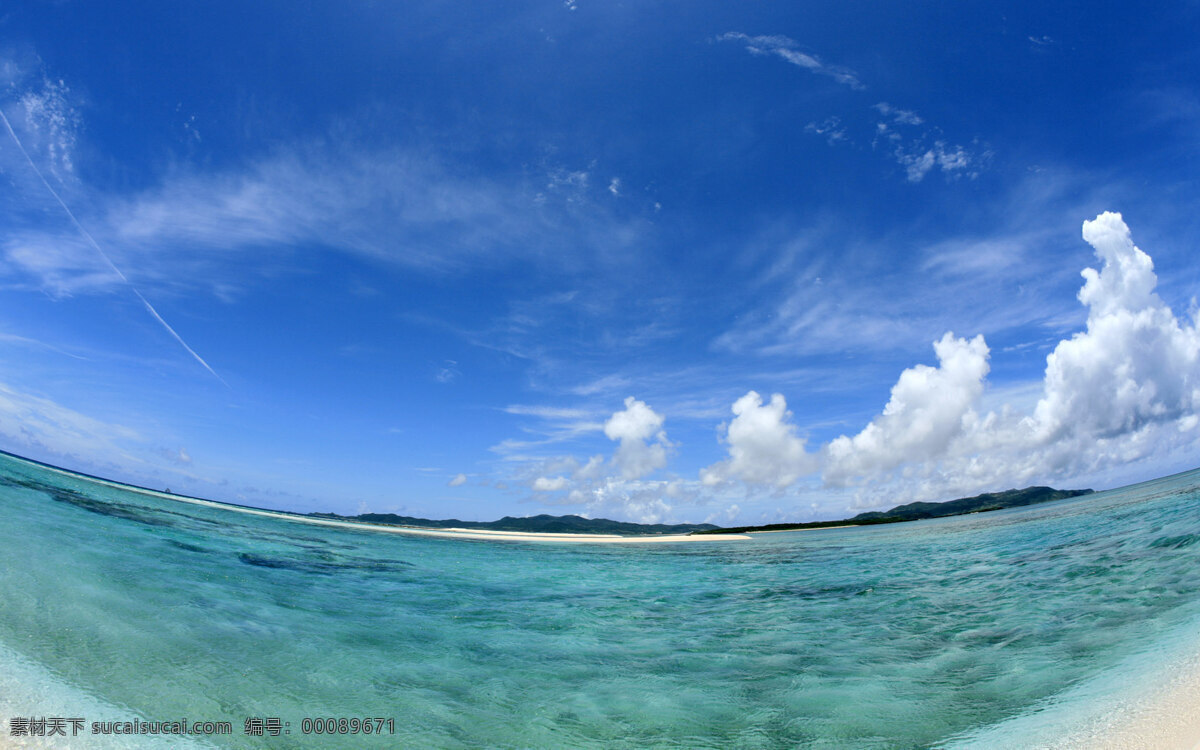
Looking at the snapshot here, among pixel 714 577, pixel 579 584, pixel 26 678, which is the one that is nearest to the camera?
pixel 26 678

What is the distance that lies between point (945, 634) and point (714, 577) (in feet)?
53.0

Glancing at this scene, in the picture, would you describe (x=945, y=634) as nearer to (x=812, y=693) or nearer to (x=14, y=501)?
(x=812, y=693)

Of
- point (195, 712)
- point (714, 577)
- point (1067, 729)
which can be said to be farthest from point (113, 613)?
point (714, 577)

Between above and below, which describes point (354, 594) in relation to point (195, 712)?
below

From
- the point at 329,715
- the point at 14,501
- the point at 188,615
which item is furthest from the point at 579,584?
the point at 14,501

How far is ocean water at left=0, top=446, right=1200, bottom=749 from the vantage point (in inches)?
233

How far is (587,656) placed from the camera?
32.6ft

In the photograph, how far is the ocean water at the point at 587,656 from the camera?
592cm

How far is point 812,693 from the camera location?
24.0 ft

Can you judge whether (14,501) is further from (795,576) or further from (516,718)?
(795,576)

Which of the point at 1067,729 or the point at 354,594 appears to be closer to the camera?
the point at 1067,729

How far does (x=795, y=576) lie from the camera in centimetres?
2331

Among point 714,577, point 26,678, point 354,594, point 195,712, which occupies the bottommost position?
point 714,577

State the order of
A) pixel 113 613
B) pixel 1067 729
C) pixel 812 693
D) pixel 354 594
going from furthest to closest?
pixel 354 594 → pixel 113 613 → pixel 812 693 → pixel 1067 729
